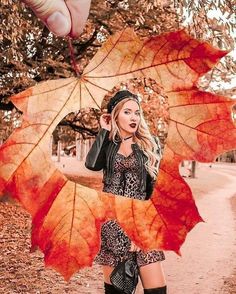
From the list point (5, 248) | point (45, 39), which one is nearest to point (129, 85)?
point (45, 39)

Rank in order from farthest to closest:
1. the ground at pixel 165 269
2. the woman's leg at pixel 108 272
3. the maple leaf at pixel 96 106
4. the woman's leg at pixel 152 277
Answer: the ground at pixel 165 269
the woman's leg at pixel 108 272
the woman's leg at pixel 152 277
the maple leaf at pixel 96 106

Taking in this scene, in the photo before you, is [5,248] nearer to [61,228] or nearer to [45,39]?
[45,39]

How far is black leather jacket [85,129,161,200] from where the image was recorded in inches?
68.7

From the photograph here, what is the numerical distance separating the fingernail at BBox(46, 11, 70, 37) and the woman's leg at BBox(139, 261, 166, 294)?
4.43ft

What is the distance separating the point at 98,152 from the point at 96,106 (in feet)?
1.60

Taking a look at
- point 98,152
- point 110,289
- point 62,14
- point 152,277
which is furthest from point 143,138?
point 110,289

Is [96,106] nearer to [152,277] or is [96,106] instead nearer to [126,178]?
[126,178]

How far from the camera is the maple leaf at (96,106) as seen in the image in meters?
1.26

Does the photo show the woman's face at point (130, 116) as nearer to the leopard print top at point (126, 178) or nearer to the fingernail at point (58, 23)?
the leopard print top at point (126, 178)

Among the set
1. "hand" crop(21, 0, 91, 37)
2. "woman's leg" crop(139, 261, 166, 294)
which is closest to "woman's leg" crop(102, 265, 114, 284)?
"woman's leg" crop(139, 261, 166, 294)

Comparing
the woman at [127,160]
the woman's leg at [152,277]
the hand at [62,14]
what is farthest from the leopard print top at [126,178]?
the hand at [62,14]

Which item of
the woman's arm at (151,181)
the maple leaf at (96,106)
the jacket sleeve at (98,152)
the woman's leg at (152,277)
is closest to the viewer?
the maple leaf at (96,106)

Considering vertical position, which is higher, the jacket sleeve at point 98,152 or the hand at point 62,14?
the hand at point 62,14

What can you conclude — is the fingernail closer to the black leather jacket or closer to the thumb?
the thumb
